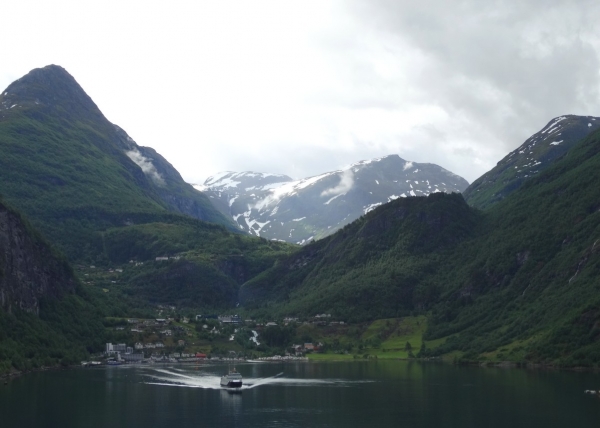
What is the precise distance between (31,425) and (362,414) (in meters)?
43.5

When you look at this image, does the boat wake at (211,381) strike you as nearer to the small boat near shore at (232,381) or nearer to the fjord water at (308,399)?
the fjord water at (308,399)

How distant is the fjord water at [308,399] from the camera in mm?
103562

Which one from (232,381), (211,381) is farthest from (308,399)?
(211,381)

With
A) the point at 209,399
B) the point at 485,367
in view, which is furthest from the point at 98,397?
the point at 485,367

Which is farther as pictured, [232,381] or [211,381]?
[211,381]

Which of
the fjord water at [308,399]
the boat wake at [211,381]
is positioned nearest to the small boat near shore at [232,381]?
the boat wake at [211,381]

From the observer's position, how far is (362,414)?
110375 millimetres

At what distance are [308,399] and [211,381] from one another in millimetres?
34321

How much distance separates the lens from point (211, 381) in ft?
512

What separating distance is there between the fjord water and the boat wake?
217 mm

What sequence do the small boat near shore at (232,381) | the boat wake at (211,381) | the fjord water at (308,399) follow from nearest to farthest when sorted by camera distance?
the fjord water at (308,399) → the small boat near shore at (232,381) → the boat wake at (211,381)

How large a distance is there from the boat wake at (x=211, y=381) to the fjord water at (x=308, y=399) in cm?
22

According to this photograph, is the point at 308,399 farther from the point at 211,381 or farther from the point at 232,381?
the point at 211,381

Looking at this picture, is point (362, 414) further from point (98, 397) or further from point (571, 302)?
point (571, 302)
